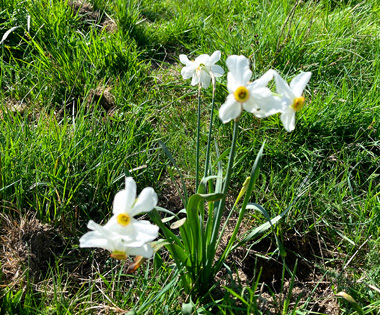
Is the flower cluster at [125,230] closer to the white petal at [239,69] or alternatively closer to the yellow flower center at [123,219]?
the yellow flower center at [123,219]

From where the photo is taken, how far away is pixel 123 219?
1083mm

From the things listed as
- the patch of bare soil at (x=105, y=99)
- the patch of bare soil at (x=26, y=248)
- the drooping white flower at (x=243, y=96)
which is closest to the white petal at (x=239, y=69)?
the drooping white flower at (x=243, y=96)

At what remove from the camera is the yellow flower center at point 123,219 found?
3.53 feet

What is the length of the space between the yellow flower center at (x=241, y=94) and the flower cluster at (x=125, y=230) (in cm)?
33

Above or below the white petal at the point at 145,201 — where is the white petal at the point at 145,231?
below

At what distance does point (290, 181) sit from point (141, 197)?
1.15m

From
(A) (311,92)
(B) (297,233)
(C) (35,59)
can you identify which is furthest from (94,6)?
(B) (297,233)

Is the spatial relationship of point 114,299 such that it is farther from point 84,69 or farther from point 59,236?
point 84,69

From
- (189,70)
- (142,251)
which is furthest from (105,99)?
(142,251)

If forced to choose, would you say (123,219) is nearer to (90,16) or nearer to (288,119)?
(288,119)

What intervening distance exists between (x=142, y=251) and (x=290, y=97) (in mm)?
574

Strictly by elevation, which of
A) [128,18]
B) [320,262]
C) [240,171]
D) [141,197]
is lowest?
[320,262]

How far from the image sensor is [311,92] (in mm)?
2533

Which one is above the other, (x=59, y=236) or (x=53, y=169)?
(x=53, y=169)
